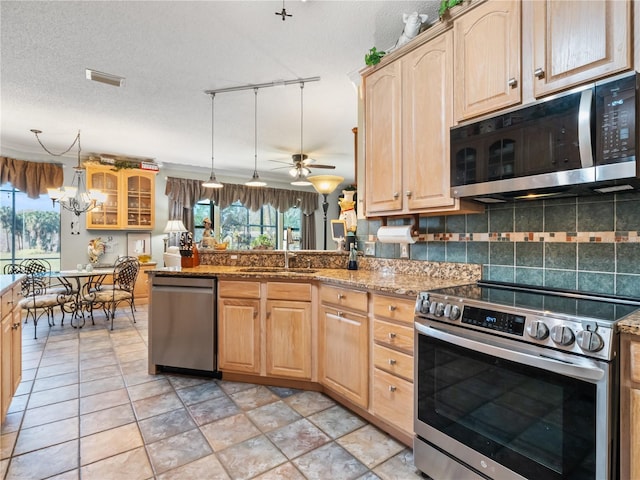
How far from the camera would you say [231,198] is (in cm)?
730

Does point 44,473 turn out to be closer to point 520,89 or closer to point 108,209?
point 520,89

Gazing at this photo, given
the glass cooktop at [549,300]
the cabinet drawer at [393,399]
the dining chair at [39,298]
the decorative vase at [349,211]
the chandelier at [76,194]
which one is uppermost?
the chandelier at [76,194]

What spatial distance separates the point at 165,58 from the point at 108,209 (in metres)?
3.99

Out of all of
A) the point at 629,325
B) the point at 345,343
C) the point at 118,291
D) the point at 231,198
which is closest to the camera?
the point at 629,325

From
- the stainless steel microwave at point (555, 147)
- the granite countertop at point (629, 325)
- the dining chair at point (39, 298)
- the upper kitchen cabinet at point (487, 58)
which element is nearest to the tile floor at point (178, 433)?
the granite countertop at point (629, 325)

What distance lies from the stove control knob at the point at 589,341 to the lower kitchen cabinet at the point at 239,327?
2013 millimetres

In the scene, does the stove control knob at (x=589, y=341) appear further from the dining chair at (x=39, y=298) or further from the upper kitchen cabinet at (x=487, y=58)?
the dining chair at (x=39, y=298)

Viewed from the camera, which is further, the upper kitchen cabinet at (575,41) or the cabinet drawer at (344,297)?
the cabinet drawer at (344,297)

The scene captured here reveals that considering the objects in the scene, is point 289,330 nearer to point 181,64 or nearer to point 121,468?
point 121,468

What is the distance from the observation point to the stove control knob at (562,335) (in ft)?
3.84

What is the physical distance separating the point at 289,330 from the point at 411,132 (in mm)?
1650

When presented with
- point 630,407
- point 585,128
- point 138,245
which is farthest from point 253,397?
point 138,245

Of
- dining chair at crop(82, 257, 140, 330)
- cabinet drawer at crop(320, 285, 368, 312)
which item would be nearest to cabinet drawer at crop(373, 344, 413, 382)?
cabinet drawer at crop(320, 285, 368, 312)

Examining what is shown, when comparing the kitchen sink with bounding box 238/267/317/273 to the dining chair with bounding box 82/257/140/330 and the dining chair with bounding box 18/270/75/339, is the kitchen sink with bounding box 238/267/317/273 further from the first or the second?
the dining chair with bounding box 18/270/75/339
